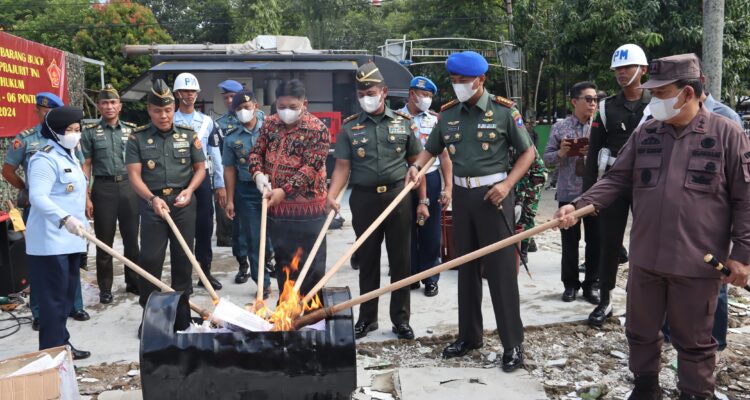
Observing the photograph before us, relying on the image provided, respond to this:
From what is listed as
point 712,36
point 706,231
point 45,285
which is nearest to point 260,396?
point 45,285

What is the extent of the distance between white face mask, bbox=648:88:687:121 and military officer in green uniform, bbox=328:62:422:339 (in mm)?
1997

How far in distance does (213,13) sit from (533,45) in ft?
99.9

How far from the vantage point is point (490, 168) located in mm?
4141

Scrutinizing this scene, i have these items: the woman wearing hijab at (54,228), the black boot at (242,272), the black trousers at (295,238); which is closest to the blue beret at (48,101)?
the woman wearing hijab at (54,228)

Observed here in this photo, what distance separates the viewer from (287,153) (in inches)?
186

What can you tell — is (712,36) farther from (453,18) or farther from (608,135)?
(453,18)

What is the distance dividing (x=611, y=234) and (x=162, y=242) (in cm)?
354

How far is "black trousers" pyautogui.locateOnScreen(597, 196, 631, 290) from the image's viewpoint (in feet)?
15.5

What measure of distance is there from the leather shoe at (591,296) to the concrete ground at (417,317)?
7 cm

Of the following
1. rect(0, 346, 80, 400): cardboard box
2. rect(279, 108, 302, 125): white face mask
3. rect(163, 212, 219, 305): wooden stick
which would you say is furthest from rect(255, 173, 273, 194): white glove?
rect(0, 346, 80, 400): cardboard box

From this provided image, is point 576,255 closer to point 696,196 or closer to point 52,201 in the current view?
point 696,196

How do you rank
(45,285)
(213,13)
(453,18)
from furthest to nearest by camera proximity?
(213,13) → (453,18) → (45,285)

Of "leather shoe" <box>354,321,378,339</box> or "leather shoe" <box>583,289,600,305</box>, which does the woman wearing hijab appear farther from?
"leather shoe" <box>583,289,600,305</box>

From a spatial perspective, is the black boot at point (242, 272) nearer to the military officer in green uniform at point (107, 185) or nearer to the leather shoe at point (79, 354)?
the military officer in green uniform at point (107, 185)
